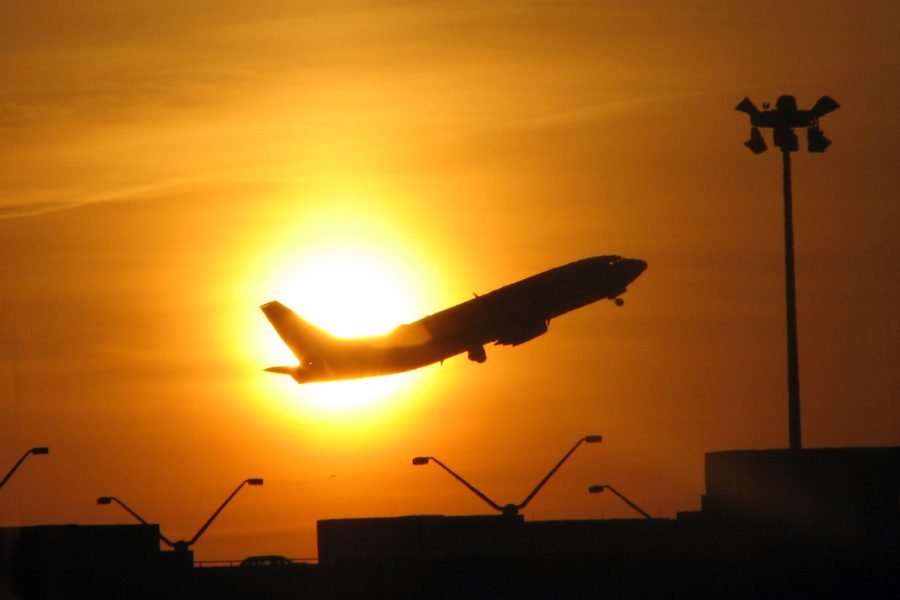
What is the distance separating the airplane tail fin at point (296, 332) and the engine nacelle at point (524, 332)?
18030mm

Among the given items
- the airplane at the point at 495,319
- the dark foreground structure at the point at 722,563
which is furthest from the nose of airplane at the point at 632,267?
the dark foreground structure at the point at 722,563

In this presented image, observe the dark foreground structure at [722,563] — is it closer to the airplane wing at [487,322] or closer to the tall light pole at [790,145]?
the tall light pole at [790,145]

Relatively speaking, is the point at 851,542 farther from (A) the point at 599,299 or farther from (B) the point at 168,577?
(B) the point at 168,577

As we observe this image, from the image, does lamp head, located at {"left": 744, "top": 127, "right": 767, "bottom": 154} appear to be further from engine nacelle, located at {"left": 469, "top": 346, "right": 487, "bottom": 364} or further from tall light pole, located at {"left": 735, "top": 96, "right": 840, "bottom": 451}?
engine nacelle, located at {"left": 469, "top": 346, "right": 487, "bottom": 364}

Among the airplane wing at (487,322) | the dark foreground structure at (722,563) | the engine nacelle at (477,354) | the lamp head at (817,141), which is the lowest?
the dark foreground structure at (722,563)

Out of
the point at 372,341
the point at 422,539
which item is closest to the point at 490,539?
the point at 422,539

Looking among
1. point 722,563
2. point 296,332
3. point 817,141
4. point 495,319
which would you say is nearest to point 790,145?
point 817,141

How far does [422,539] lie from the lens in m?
169

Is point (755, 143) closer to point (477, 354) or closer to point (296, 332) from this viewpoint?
point (477, 354)

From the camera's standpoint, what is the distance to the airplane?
11675cm

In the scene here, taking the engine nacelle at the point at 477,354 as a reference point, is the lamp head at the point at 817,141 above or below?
above

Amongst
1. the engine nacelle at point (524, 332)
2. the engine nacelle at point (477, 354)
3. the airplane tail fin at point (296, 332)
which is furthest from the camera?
the airplane tail fin at point (296, 332)

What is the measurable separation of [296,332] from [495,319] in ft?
73.2

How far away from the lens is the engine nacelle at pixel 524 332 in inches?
4574
